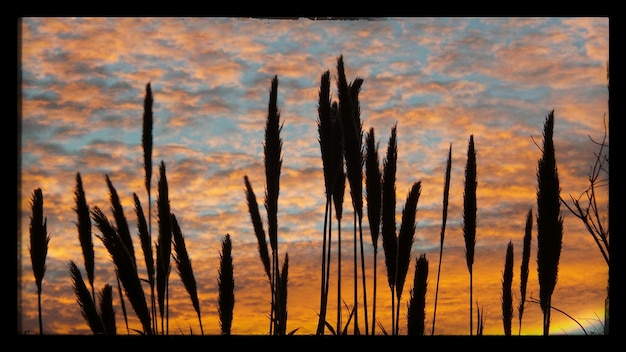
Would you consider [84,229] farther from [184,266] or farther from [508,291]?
[508,291]

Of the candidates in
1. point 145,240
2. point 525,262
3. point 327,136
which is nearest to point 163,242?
point 145,240

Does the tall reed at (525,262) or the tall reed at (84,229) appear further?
the tall reed at (525,262)

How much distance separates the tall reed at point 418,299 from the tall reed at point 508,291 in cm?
142

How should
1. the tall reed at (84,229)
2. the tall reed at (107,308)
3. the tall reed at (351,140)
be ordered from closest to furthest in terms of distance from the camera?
the tall reed at (351,140) < the tall reed at (107,308) < the tall reed at (84,229)

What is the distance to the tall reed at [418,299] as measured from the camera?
116 inches

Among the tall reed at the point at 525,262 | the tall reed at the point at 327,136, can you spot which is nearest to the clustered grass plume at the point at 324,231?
the tall reed at the point at 327,136

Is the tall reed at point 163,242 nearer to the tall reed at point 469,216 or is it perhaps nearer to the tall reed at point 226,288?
the tall reed at point 226,288

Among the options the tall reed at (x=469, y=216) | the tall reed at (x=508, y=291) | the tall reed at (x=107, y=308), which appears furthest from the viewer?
the tall reed at (x=508, y=291)

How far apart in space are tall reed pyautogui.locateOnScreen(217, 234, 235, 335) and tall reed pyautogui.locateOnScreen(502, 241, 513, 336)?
1945 millimetres
